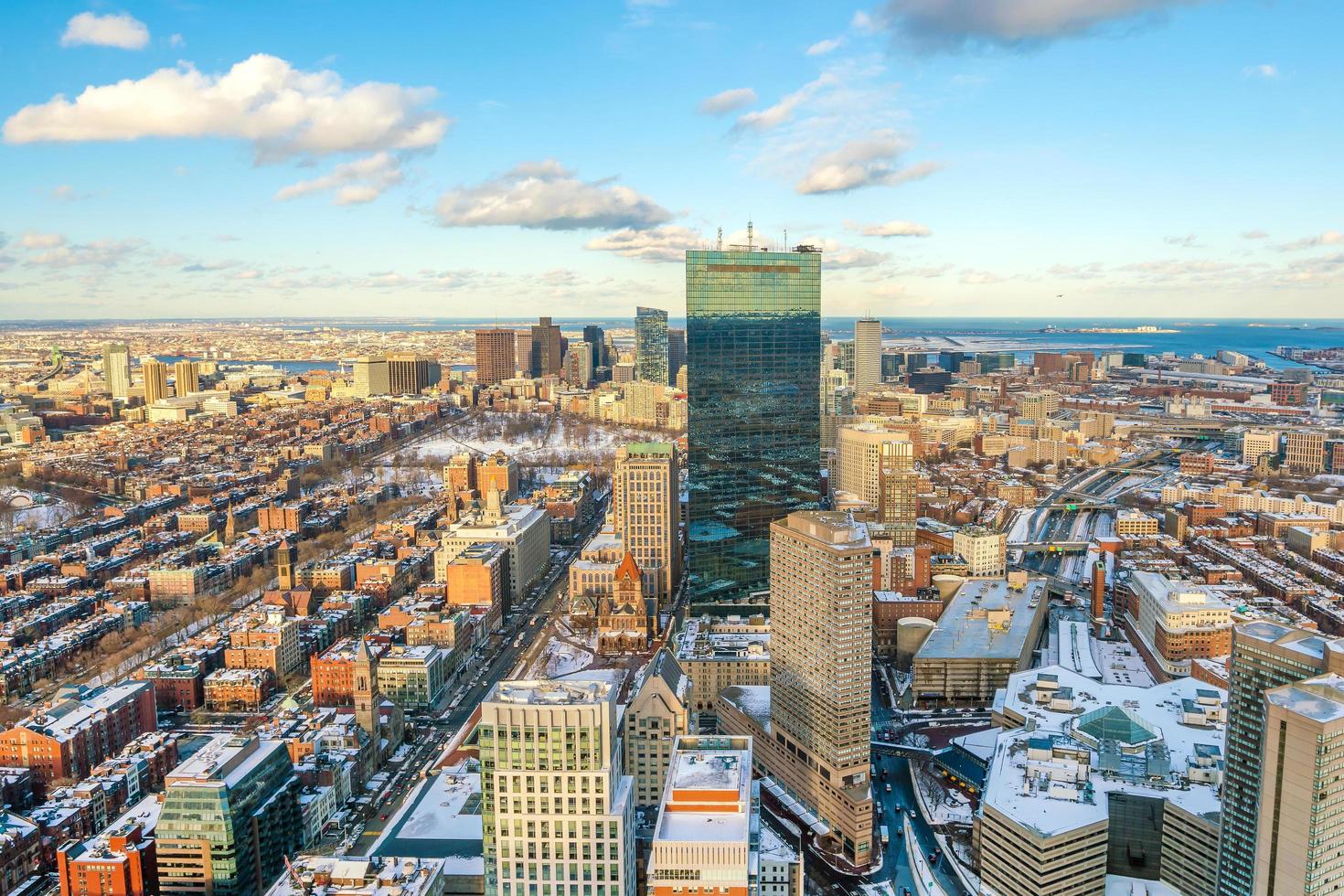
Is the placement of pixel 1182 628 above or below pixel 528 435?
below

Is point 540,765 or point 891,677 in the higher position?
point 540,765

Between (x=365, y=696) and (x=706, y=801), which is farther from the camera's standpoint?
(x=365, y=696)

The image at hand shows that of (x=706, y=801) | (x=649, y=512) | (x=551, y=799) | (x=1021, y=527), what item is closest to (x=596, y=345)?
(x=1021, y=527)

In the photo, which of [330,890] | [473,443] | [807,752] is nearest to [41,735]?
[330,890]

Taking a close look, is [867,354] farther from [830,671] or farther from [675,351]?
[830,671]

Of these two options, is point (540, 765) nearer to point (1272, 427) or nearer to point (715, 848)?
point (715, 848)
